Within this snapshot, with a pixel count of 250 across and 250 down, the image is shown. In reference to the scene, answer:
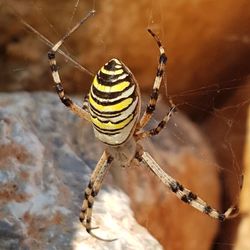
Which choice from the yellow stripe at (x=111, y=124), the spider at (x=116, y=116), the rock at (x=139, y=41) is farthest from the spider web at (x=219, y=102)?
the yellow stripe at (x=111, y=124)

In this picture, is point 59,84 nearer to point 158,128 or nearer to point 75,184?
point 158,128

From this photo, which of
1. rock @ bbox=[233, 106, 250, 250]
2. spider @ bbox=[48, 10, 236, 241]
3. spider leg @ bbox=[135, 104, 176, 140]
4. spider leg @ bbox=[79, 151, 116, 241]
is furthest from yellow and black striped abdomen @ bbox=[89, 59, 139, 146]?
rock @ bbox=[233, 106, 250, 250]

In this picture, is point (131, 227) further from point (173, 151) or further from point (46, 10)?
point (46, 10)

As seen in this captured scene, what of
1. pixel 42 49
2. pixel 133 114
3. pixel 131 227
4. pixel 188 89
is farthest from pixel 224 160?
pixel 133 114

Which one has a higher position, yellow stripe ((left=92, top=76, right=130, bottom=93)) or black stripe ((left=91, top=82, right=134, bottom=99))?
yellow stripe ((left=92, top=76, right=130, bottom=93))

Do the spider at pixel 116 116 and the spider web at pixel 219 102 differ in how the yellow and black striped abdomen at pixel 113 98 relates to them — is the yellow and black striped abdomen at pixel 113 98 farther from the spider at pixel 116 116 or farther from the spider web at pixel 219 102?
the spider web at pixel 219 102

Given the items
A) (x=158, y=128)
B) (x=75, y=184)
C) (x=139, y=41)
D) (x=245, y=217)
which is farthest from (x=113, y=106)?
(x=245, y=217)

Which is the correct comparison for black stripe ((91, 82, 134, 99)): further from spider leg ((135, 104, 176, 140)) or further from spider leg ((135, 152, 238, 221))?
spider leg ((135, 152, 238, 221))
